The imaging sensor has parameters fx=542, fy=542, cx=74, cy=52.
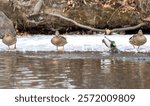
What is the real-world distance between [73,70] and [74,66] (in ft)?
2.40

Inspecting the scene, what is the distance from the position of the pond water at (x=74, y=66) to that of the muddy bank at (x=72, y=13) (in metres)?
3.09

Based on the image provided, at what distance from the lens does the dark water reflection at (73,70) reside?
11.1 meters

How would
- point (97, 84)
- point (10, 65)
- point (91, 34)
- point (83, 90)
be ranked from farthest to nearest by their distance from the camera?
point (91, 34) < point (10, 65) < point (97, 84) < point (83, 90)

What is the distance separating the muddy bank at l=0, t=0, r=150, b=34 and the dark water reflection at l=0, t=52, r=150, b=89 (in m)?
6.33

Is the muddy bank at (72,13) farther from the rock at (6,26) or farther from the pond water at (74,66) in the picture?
the pond water at (74,66)

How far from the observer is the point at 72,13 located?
23359mm

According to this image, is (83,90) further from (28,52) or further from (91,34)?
(91,34)

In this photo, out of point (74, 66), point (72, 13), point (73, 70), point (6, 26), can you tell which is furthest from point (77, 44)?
point (73, 70)

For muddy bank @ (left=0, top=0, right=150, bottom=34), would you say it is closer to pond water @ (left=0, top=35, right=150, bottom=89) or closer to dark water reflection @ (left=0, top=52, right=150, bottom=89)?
pond water @ (left=0, top=35, right=150, bottom=89)

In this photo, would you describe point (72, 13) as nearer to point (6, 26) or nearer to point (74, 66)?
point (6, 26)

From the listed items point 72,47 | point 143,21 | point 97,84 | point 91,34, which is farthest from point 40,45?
point 97,84

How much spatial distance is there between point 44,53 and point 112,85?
6.31m

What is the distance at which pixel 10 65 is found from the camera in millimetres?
14266

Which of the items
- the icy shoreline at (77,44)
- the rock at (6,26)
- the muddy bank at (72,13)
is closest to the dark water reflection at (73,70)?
the icy shoreline at (77,44)
